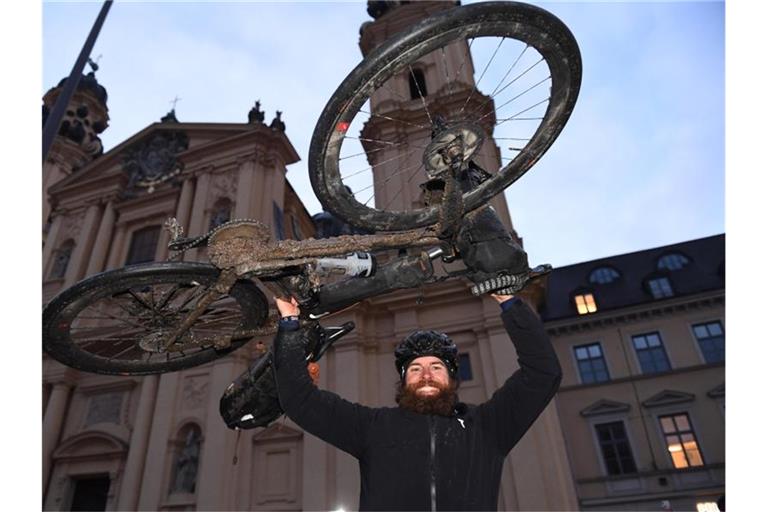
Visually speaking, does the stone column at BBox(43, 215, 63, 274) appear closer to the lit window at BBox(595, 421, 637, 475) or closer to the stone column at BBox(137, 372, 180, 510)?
the stone column at BBox(137, 372, 180, 510)

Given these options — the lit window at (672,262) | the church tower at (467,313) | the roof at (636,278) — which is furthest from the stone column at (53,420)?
the lit window at (672,262)

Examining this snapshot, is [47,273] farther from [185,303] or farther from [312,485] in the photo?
[185,303]

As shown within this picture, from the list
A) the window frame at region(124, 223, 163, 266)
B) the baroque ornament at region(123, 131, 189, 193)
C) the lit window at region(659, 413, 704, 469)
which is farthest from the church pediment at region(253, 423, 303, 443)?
the lit window at region(659, 413, 704, 469)

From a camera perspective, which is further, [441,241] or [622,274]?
[622,274]

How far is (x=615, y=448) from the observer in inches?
678

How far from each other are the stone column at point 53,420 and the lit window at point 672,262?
77.6 feet

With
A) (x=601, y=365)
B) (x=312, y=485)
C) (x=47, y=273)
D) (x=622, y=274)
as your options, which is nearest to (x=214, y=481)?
(x=312, y=485)

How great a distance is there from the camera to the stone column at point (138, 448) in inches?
441

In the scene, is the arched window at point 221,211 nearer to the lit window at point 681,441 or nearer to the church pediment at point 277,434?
the church pediment at point 277,434

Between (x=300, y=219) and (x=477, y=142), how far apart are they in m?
17.4

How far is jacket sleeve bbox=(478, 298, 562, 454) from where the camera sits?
199 cm

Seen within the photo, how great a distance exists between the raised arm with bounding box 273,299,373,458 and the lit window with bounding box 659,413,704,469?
18.7 m

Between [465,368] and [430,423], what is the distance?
10.3 meters

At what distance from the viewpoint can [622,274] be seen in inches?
869
